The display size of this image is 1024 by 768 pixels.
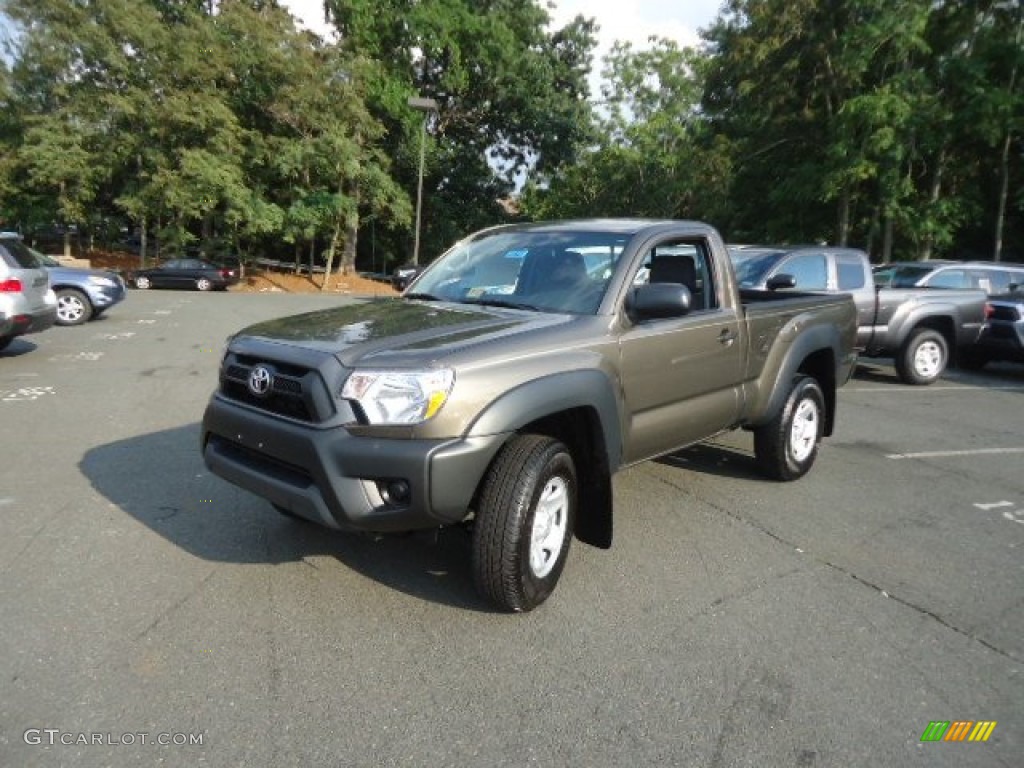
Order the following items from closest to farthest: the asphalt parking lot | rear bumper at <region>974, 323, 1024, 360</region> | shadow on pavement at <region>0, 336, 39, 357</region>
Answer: the asphalt parking lot → shadow on pavement at <region>0, 336, 39, 357</region> → rear bumper at <region>974, 323, 1024, 360</region>

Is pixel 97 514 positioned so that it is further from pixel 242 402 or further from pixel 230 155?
pixel 230 155

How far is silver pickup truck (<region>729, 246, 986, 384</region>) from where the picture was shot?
9.49 metres

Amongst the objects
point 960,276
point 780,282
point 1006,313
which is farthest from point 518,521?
point 960,276

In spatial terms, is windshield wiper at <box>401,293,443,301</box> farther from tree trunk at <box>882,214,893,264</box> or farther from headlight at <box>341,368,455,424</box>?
tree trunk at <box>882,214,893,264</box>

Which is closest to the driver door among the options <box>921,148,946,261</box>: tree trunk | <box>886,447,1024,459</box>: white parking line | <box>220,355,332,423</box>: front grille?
<box>220,355,332,423</box>: front grille

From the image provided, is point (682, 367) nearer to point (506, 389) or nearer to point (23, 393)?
point (506, 389)

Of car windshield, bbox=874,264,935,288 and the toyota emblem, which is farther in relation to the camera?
car windshield, bbox=874,264,935,288

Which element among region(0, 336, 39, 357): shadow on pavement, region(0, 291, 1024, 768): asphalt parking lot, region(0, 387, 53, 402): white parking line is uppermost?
region(0, 336, 39, 357): shadow on pavement

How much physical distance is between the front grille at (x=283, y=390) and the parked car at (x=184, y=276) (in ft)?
94.9

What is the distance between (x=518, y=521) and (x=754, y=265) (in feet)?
24.4

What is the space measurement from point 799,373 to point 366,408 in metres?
3.89

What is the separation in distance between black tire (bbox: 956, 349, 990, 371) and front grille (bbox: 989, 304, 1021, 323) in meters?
0.86

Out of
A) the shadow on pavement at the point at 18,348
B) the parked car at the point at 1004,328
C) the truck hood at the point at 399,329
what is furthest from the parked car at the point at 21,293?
the parked car at the point at 1004,328

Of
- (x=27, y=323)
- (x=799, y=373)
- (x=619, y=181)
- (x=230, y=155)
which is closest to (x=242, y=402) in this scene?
(x=799, y=373)
